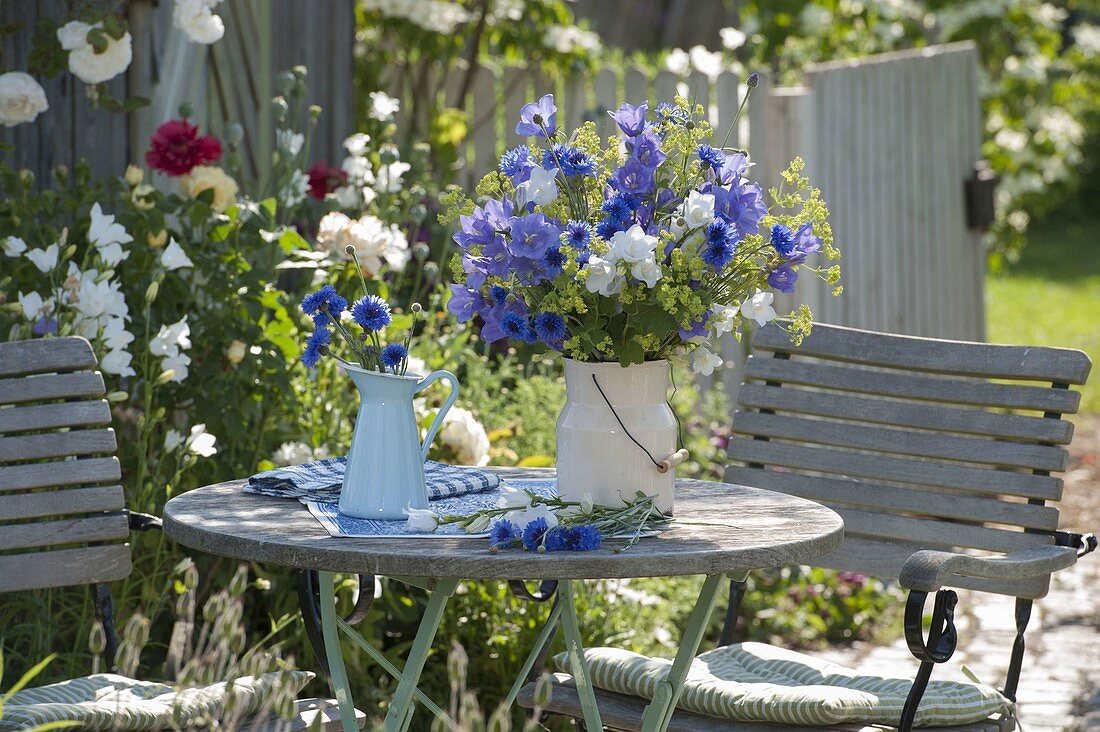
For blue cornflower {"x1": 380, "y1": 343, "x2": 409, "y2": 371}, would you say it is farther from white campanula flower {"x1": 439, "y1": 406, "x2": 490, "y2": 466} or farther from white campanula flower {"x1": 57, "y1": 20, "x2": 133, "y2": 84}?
white campanula flower {"x1": 57, "y1": 20, "x2": 133, "y2": 84}

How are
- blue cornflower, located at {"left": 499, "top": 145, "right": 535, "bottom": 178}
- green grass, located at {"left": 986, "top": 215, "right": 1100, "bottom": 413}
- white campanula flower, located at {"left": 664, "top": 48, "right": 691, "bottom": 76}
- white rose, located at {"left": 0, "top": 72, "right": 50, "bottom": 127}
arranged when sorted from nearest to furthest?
blue cornflower, located at {"left": 499, "top": 145, "right": 535, "bottom": 178} → white rose, located at {"left": 0, "top": 72, "right": 50, "bottom": 127} → white campanula flower, located at {"left": 664, "top": 48, "right": 691, "bottom": 76} → green grass, located at {"left": 986, "top": 215, "right": 1100, "bottom": 413}

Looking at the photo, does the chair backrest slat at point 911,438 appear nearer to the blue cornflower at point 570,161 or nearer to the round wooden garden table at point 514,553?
the round wooden garden table at point 514,553

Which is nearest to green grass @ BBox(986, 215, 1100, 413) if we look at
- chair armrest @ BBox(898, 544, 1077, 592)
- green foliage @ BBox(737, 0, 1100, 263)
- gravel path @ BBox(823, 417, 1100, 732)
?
green foliage @ BBox(737, 0, 1100, 263)

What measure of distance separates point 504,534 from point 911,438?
4.37 ft

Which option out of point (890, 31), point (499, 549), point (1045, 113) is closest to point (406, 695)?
point (499, 549)

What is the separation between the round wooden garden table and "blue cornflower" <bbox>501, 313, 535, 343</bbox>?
0.30 meters

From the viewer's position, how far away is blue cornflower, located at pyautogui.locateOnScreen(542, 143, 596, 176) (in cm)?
204

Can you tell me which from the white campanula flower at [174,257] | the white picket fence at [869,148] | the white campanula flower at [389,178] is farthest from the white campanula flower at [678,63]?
the white campanula flower at [174,257]

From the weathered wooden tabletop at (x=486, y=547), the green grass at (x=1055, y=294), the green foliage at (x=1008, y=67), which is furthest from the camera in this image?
the green grass at (x=1055, y=294)

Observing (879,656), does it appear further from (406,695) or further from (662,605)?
(406,695)

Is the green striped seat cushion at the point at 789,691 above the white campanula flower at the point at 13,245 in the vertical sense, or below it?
below

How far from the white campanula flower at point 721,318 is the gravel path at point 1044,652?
5.61 feet

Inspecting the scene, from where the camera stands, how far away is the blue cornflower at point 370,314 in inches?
83.1

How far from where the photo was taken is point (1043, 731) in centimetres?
361
